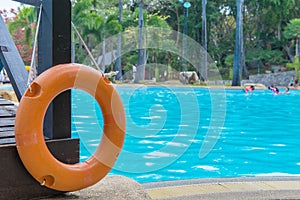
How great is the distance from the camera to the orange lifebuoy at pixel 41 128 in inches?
52.1

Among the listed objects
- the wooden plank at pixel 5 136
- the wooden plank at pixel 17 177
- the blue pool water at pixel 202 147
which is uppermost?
the wooden plank at pixel 5 136

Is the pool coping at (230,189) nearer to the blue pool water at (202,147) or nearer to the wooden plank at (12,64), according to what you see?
the wooden plank at (12,64)

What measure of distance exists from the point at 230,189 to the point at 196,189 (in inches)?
7.2

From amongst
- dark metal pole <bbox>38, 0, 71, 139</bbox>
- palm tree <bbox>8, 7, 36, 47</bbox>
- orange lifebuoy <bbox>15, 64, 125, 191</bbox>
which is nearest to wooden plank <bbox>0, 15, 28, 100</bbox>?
dark metal pole <bbox>38, 0, 71, 139</bbox>

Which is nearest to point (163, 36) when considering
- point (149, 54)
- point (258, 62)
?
point (149, 54)

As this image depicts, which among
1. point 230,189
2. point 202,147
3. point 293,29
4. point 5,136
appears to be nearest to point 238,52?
point 293,29

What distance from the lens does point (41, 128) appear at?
4.41ft

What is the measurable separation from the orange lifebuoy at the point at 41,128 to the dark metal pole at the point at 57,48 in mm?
111

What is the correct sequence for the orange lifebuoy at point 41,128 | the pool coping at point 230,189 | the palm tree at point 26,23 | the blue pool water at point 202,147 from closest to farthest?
the orange lifebuoy at point 41,128 < the pool coping at point 230,189 < the blue pool water at point 202,147 < the palm tree at point 26,23

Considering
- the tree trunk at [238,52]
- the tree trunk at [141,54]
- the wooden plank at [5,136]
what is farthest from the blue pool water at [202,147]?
the tree trunk at [141,54]

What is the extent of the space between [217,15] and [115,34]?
672 centimetres

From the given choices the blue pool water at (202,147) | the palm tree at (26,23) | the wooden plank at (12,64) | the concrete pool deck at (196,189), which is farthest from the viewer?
the palm tree at (26,23)

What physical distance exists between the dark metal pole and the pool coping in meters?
0.63

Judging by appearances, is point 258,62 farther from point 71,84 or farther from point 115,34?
point 71,84
